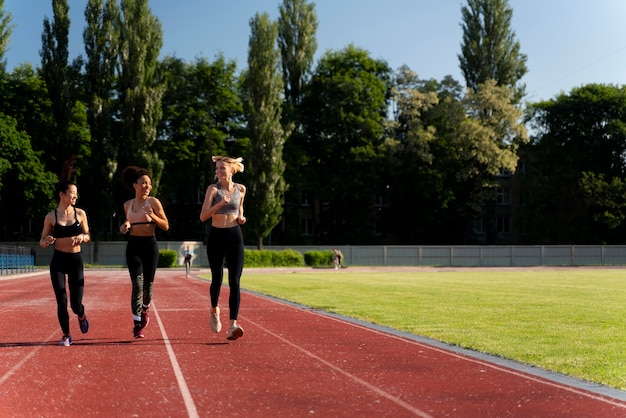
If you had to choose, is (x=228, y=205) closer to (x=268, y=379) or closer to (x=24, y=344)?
(x=268, y=379)

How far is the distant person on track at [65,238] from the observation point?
880cm

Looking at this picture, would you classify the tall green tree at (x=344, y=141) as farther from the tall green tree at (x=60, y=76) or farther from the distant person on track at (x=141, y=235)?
the distant person on track at (x=141, y=235)

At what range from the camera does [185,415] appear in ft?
17.4

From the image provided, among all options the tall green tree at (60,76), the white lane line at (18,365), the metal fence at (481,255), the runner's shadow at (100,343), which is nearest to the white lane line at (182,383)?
the runner's shadow at (100,343)

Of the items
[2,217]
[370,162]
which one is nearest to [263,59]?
[370,162]

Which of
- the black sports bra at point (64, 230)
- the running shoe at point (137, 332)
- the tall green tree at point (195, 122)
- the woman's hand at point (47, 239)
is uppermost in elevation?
the tall green tree at point (195, 122)

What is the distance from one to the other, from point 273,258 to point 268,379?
1890 inches

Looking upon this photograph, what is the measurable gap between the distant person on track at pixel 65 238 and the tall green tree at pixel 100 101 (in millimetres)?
46154

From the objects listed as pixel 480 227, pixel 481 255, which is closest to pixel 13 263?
pixel 481 255

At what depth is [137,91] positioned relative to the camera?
177ft

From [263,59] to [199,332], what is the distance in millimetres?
48256

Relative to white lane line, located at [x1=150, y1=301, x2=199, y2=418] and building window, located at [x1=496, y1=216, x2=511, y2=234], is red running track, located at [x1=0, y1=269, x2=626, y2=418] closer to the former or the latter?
white lane line, located at [x1=150, y1=301, x2=199, y2=418]

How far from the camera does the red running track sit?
18.3 ft

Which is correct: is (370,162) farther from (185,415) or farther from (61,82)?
(185,415)
